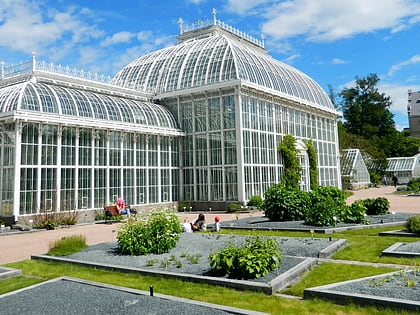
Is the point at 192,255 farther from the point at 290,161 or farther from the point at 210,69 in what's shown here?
the point at 290,161

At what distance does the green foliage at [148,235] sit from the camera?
11875mm

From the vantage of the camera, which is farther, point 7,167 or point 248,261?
point 7,167

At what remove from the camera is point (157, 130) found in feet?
101

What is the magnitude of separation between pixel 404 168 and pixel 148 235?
73756 mm

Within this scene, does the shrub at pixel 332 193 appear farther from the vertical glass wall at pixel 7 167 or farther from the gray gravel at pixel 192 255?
the vertical glass wall at pixel 7 167

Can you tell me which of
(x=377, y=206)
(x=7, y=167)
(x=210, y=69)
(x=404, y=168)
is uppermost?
(x=210, y=69)

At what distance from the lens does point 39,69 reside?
27250mm

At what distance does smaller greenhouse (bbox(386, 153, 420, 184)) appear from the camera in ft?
236

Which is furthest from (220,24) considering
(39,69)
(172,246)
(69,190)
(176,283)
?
(176,283)

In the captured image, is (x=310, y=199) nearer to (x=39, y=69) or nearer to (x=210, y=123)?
(x=210, y=123)

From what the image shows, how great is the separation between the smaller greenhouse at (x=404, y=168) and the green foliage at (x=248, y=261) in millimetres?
73035

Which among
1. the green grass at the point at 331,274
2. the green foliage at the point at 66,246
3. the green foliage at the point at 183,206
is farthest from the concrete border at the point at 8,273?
the green foliage at the point at 183,206

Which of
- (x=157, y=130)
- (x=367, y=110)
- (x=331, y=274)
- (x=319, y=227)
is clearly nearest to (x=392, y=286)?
(x=331, y=274)

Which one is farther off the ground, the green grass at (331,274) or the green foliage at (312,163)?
the green foliage at (312,163)
